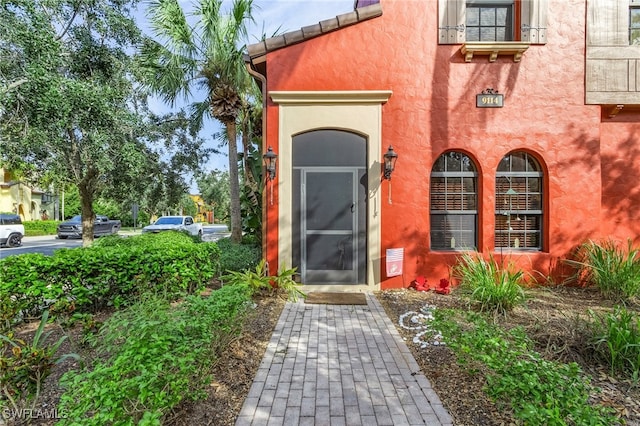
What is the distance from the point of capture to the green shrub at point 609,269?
5512 millimetres

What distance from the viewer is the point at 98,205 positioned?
3488cm

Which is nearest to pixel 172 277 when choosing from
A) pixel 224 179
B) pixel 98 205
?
pixel 98 205

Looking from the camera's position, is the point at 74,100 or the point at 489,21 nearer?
the point at 74,100

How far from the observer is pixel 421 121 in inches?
259

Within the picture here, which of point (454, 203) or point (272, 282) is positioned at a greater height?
point (454, 203)

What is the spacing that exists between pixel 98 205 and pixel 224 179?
737 inches

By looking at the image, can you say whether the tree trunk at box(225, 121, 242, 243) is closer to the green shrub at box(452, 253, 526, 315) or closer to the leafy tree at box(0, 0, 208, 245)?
the leafy tree at box(0, 0, 208, 245)

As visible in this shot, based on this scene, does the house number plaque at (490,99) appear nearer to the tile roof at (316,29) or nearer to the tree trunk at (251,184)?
the tile roof at (316,29)

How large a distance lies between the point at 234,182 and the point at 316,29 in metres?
6.34

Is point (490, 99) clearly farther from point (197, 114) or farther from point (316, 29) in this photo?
point (197, 114)

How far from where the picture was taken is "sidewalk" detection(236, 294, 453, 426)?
2.62 meters

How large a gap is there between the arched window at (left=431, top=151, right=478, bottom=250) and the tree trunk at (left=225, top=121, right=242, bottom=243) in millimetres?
7127

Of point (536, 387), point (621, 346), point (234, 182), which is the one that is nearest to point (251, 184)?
point (234, 182)

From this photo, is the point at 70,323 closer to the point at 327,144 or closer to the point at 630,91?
the point at 327,144
